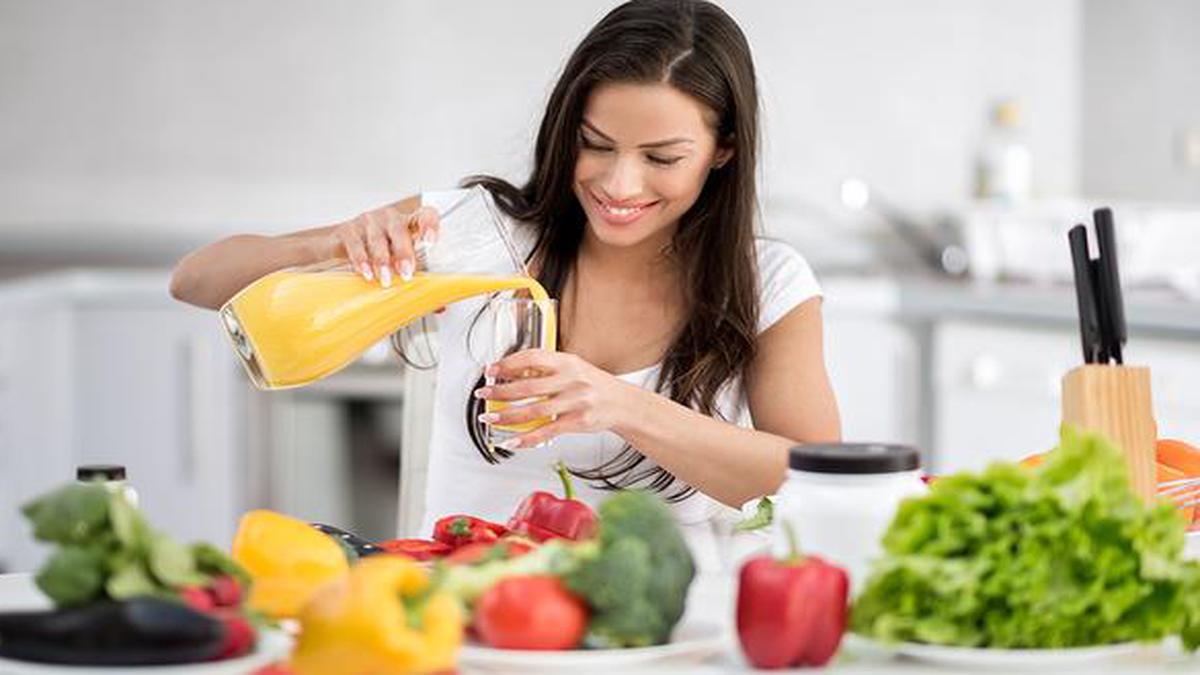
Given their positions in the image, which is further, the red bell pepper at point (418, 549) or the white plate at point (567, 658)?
the red bell pepper at point (418, 549)

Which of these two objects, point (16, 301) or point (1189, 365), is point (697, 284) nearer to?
point (1189, 365)

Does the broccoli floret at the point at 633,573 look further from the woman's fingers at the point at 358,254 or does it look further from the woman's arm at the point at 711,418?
the woman's fingers at the point at 358,254

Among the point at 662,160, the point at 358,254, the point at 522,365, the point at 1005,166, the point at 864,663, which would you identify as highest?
the point at 1005,166

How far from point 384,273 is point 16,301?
2410mm

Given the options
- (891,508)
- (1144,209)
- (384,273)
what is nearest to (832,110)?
(1144,209)

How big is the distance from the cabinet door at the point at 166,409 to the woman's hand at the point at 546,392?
2.77 m

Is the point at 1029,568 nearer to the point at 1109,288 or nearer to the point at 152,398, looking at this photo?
the point at 1109,288

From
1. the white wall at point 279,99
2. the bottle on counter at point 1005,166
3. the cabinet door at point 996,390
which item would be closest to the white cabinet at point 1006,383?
the cabinet door at point 996,390

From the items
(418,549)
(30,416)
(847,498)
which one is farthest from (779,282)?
(30,416)

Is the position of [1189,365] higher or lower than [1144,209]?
lower

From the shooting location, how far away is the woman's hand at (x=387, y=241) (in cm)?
191

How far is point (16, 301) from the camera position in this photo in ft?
13.5

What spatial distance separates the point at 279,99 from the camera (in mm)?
4941

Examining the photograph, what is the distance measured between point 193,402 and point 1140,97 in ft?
7.68
